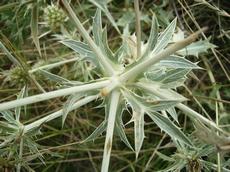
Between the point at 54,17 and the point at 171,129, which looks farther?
the point at 54,17

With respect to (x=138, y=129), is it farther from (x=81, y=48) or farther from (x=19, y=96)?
(x=19, y=96)

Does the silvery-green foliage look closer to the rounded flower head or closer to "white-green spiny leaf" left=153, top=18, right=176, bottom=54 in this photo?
"white-green spiny leaf" left=153, top=18, right=176, bottom=54

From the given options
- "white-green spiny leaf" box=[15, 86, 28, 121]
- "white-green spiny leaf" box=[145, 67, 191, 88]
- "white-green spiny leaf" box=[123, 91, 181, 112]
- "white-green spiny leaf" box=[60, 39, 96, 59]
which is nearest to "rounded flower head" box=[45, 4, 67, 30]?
"white-green spiny leaf" box=[15, 86, 28, 121]

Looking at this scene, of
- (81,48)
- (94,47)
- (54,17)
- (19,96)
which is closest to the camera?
(94,47)

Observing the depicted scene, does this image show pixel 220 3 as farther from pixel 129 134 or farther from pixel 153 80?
pixel 153 80

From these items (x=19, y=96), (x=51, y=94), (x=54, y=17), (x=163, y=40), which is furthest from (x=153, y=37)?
(x=54, y=17)

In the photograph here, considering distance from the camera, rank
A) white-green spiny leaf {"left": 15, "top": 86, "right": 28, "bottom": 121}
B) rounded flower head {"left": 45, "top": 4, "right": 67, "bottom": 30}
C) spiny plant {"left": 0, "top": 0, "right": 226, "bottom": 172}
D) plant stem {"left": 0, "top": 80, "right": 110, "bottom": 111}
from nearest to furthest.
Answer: plant stem {"left": 0, "top": 80, "right": 110, "bottom": 111} < spiny plant {"left": 0, "top": 0, "right": 226, "bottom": 172} < white-green spiny leaf {"left": 15, "top": 86, "right": 28, "bottom": 121} < rounded flower head {"left": 45, "top": 4, "right": 67, "bottom": 30}
